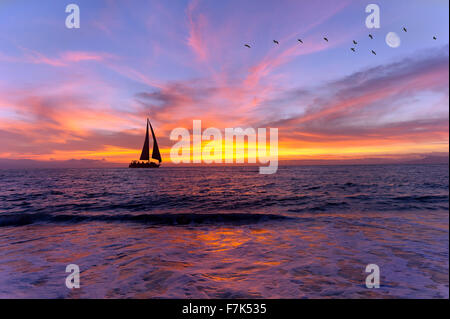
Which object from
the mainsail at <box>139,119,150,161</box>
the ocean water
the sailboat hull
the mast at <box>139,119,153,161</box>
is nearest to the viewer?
the ocean water

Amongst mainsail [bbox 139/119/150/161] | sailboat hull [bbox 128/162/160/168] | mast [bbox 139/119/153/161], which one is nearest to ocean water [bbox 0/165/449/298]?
mast [bbox 139/119/153/161]

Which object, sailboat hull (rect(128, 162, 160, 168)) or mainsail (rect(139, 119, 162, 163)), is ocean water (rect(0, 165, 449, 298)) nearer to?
mainsail (rect(139, 119, 162, 163))

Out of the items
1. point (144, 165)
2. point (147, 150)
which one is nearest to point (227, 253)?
point (147, 150)

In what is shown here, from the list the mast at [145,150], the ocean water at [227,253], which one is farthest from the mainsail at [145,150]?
the ocean water at [227,253]

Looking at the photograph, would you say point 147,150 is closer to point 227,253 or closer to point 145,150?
point 145,150

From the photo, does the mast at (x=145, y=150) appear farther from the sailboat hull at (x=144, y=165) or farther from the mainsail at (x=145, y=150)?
the sailboat hull at (x=144, y=165)

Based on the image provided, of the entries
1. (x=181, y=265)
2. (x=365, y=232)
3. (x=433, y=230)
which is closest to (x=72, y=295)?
(x=181, y=265)

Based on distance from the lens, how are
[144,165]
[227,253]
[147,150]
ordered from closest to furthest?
[227,253], [147,150], [144,165]

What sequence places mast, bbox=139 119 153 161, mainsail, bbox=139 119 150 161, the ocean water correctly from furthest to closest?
mainsail, bbox=139 119 150 161 → mast, bbox=139 119 153 161 → the ocean water

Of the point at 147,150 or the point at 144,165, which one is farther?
the point at 144,165

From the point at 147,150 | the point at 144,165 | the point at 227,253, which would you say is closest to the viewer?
the point at 227,253

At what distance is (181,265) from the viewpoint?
23.1 ft

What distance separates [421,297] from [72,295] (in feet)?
25.7
